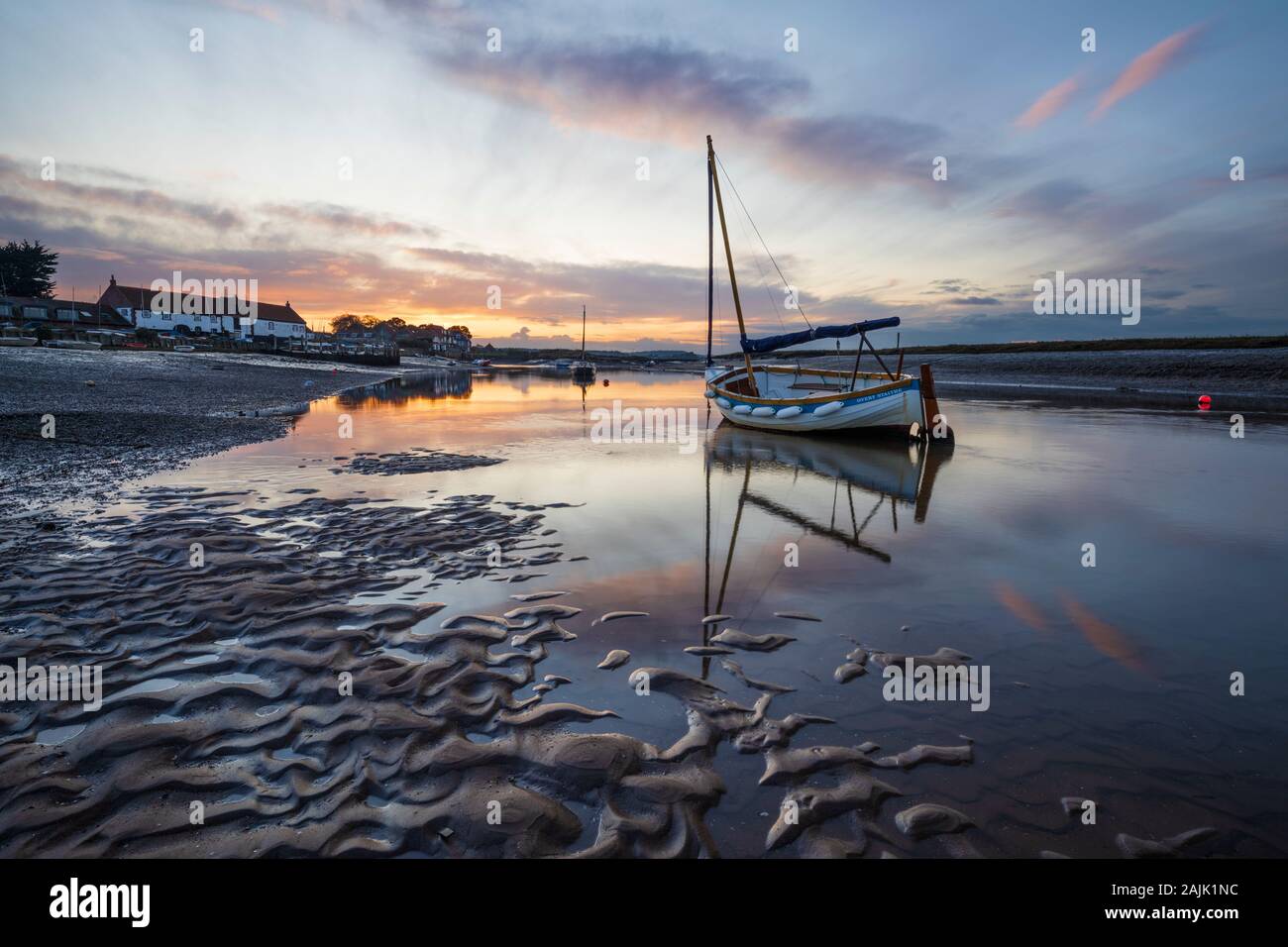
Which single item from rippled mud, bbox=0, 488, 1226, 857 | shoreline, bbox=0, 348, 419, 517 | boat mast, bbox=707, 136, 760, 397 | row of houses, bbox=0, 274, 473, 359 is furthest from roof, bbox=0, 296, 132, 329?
rippled mud, bbox=0, 488, 1226, 857

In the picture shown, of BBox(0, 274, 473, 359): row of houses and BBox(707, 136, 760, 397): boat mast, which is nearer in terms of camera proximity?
BBox(707, 136, 760, 397): boat mast

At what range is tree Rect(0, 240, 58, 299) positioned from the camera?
9069 cm

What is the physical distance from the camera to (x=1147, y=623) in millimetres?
7230

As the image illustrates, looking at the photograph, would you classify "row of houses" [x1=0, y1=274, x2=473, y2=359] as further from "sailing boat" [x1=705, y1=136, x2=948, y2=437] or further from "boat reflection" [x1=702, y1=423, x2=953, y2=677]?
"boat reflection" [x1=702, y1=423, x2=953, y2=677]

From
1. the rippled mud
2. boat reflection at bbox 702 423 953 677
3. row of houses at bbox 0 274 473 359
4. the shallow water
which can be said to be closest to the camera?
the rippled mud

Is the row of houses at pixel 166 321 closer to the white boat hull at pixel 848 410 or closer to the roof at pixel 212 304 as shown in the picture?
the roof at pixel 212 304

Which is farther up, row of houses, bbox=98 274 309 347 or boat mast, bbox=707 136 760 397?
row of houses, bbox=98 274 309 347

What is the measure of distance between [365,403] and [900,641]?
34.6 m

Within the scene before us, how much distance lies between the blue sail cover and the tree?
11573cm

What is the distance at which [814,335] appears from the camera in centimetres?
2695

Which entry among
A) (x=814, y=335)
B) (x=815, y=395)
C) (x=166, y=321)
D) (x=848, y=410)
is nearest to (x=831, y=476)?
(x=848, y=410)

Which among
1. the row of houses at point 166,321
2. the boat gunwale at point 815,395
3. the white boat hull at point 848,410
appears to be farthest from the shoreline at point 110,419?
the row of houses at point 166,321

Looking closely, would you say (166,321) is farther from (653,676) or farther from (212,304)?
(653,676)

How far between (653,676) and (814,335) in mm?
23964
